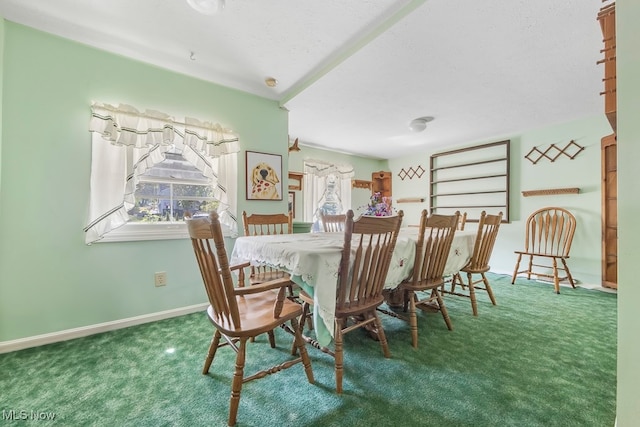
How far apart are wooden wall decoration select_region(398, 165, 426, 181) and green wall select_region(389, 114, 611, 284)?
3.53 ft

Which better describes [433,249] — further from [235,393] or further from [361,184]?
[361,184]

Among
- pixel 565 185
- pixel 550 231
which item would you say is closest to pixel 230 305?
pixel 550 231

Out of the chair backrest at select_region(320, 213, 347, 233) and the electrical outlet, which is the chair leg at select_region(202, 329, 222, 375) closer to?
the electrical outlet

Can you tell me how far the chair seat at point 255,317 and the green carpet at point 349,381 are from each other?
1.29ft

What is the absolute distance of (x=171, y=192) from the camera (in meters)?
2.54

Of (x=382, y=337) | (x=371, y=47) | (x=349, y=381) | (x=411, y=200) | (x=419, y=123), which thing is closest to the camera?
(x=349, y=381)

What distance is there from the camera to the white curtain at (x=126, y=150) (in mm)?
2080

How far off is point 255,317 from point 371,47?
6.86 feet

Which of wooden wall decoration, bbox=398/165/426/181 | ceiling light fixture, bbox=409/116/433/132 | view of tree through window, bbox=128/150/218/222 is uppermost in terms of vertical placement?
ceiling light fixture, bbox=409/116/433/132

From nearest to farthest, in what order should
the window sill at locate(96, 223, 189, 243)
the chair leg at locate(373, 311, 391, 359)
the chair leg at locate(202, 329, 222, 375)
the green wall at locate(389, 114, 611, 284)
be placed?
the chair leg at locate(202, 329, 222, 375), the chair leg at locate(373, 311, 391, 359), the window sill at locate(96, 223, 189, 243), the green wall at locate(389, 114, 611, 284)

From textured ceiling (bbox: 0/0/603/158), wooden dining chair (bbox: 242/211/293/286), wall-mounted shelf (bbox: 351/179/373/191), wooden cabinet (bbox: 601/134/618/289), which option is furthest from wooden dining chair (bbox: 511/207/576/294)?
wooden dining chair (bbox: 242/211/293/286)

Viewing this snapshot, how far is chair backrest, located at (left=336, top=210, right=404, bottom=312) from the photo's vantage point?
1384mm

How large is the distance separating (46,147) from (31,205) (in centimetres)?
43

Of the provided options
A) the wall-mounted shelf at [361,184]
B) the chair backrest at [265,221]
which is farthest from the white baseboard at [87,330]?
the wall-mounted shelf at [361,184]
